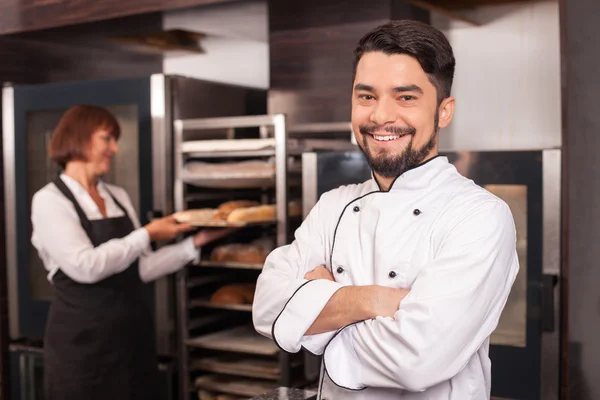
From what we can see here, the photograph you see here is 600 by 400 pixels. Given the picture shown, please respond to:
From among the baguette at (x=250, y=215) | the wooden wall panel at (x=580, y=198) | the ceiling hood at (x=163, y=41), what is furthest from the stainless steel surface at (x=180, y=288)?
the wooden wall panel at (x=580, y=198)

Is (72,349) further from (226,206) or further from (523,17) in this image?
(523,17)

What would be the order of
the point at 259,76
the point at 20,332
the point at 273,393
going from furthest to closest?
the point at 259,76
the point at 20,332
the point at 273,393

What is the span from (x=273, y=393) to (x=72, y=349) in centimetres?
145

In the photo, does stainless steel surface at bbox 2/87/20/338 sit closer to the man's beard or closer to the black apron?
the black apron

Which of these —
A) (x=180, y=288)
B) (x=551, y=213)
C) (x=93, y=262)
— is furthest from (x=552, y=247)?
(x=93, y=262)

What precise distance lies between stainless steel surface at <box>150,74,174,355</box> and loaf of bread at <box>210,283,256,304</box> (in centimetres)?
23

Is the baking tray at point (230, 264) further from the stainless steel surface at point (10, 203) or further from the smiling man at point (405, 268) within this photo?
the smiling man at point (405, 268)

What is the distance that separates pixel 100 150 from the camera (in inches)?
124

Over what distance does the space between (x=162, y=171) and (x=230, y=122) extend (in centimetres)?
39

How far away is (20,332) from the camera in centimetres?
375

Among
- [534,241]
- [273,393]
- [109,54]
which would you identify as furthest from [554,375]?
[109,54]

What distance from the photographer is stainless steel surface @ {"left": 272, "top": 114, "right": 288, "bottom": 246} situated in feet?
9.70

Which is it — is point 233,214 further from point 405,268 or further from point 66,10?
point 405,268

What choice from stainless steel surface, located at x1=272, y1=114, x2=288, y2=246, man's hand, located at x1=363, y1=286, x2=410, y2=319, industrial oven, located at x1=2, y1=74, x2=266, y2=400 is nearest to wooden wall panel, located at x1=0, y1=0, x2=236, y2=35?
A: industrial oven, located at x1=2, y1=74, x2=266, y2=400
